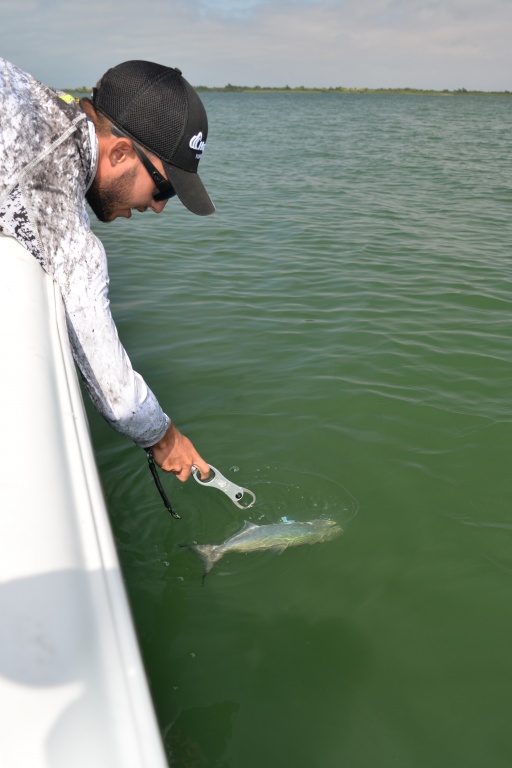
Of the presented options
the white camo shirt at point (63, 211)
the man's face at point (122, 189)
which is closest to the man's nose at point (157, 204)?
the man's face at point (122, 189)

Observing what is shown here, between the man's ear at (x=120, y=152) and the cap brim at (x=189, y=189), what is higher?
the man's ear at (x=120, y=152)

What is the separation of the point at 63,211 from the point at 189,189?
24.7 inches

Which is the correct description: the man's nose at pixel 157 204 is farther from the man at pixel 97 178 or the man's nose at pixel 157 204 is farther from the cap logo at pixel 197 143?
the cap logo at pixel 197 143

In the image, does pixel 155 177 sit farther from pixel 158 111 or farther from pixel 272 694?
pixel 272 694

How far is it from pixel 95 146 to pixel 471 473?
3.26 meters

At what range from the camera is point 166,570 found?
3.77 m

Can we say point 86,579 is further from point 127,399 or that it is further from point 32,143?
point 32,143

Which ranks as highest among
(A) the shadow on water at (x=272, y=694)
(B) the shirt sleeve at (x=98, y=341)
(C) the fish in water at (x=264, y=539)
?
(B) the shirt sleeve at (x=98, y=341)

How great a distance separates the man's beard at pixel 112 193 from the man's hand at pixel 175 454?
1.00 metres


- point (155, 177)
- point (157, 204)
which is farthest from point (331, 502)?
point (155, 177)

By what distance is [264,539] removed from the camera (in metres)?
3.81

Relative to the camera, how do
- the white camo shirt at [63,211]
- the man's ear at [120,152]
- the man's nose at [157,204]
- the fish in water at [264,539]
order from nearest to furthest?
1. the white camo shirt at [63,211]
2. the man's ear at [120,152]
3. the man's nose at [157,204]
4. the fish in water at [264,539]

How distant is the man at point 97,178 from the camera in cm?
246

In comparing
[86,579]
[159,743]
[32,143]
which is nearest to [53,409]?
[86,579]
